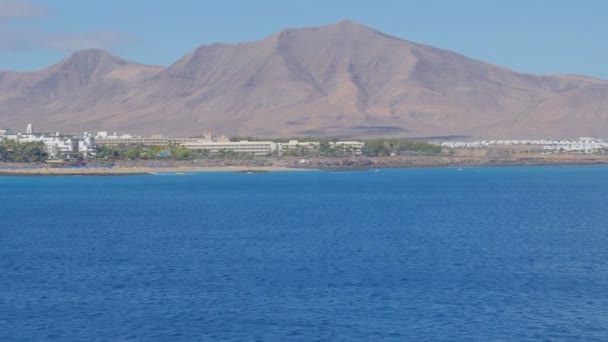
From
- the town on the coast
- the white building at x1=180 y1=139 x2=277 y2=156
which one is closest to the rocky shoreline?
the town on the coast

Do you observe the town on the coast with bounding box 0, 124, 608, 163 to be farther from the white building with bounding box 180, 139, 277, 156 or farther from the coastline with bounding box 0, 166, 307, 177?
the coastline with bounding box 0, 166, 307, 177

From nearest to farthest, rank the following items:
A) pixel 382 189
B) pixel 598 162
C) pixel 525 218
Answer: pixel 525 218, pixel 382 189, pixel 598 162

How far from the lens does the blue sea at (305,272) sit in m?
26.3

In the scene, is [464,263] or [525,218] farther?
[525,218]

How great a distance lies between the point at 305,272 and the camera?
34.2m

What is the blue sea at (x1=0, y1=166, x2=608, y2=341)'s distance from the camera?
26297 mm

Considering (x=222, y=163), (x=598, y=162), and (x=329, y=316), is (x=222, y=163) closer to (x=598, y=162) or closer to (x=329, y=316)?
(x=598, y=162)

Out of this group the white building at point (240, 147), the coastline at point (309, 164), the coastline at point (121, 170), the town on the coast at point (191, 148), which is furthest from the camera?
the white building at point (240, 147)

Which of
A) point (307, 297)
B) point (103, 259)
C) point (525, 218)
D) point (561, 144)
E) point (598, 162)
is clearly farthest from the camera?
point (561, 144)

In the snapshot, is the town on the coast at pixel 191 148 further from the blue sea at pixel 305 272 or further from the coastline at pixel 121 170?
the blue sea at pixel 305 272

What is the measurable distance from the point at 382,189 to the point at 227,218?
104 feet

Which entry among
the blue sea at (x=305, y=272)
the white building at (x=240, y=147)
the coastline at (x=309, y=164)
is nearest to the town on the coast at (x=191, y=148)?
the white building at (x=240, y=147)

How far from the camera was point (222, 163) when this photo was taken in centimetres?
13538

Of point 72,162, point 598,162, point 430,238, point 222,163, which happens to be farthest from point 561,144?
point 430,238
